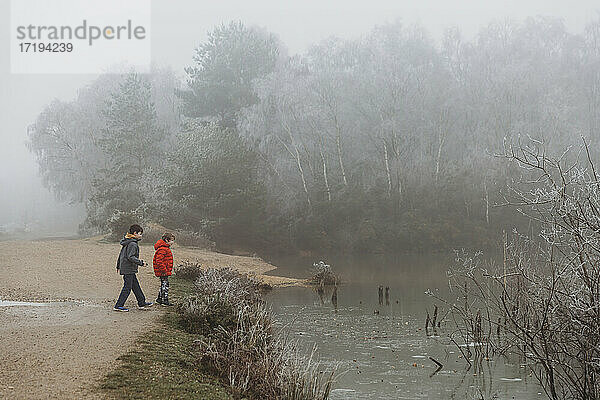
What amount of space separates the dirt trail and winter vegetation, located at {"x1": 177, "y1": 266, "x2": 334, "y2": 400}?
953 millimetres

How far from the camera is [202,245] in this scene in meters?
34.5

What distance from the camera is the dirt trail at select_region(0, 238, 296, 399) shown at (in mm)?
7285

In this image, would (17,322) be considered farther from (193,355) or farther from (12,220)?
(12,220)

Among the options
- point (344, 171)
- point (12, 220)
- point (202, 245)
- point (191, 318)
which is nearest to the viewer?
point (191, 318)

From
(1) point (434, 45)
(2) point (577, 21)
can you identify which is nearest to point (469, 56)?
(1) point (434, 45)

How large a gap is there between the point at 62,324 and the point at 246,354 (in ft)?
11.2

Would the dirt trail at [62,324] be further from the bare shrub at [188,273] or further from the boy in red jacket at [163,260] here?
the bare shrub at [188,273]

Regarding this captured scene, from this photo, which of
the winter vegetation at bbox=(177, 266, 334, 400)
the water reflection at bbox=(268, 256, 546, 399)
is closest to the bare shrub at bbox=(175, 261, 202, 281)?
the water reflection at bbox=(268, 256, 546, 399)

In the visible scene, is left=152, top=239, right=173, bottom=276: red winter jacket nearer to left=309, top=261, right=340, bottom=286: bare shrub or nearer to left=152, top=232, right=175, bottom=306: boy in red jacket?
left=152, top=232, right=175, bottom=306: boy in red jacket

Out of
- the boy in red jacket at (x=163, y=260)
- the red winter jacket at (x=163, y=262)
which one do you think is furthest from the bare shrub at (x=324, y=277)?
the red winter jacket at (x=163, y=262)

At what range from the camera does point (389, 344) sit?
513 inches

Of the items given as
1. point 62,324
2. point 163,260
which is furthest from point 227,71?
point 62,324

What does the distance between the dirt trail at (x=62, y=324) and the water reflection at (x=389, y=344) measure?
3358mm

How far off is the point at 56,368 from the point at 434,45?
145ft
